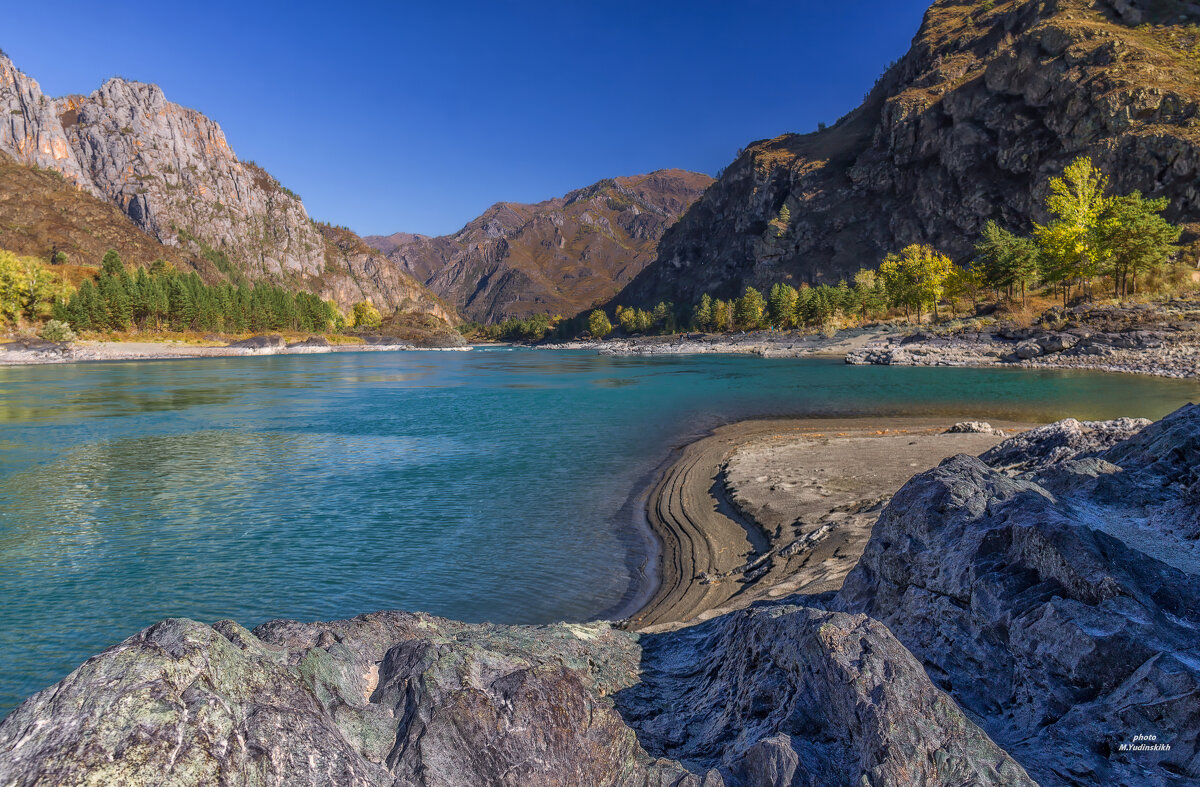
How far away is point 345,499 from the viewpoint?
1755 cm

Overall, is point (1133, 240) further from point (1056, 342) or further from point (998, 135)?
point (998, 135)

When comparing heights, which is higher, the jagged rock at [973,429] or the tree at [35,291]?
the tree at [35,291]

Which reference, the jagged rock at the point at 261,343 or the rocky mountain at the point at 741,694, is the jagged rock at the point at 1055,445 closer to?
the rocky mountain at the point at 741,694

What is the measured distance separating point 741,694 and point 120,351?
133502 mm

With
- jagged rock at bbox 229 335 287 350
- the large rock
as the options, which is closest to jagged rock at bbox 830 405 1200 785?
the large rock

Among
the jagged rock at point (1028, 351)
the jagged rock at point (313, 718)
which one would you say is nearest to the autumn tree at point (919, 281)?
the jagged rock at point (1028, 351)

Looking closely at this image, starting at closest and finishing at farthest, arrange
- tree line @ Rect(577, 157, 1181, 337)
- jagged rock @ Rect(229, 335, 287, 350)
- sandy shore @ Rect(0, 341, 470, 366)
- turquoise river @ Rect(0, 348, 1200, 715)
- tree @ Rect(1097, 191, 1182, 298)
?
turquoise river @ Rect(0, 348, 1200, 715), tree @ Rect(1097, 191, 1182, 298), tree line @ Rect(577, 157, 1181, 337), sandy shore @ Rect(0, 341, 470, 366), jagged rock @ Rect(229, 335, 287, 350)

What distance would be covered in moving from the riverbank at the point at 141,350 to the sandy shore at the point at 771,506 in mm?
112154

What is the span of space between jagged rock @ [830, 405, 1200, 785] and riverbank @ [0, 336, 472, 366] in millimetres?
119801

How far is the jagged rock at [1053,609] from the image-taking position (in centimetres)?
315

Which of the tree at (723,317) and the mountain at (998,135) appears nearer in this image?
the mountain at (998,135)

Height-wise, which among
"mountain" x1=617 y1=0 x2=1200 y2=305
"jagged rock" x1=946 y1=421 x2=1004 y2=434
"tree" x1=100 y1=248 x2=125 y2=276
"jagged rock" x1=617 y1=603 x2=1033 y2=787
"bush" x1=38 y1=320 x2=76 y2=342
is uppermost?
"mountain" x1=617 y1=0 x2=1200 y2=305

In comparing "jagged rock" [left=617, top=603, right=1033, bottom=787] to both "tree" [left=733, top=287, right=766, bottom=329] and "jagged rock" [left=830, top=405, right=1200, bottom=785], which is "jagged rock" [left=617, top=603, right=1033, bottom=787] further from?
"tree" [left=733, top=287, right=766, bottom=329]

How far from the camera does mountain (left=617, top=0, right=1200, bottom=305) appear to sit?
A: 8888cm
